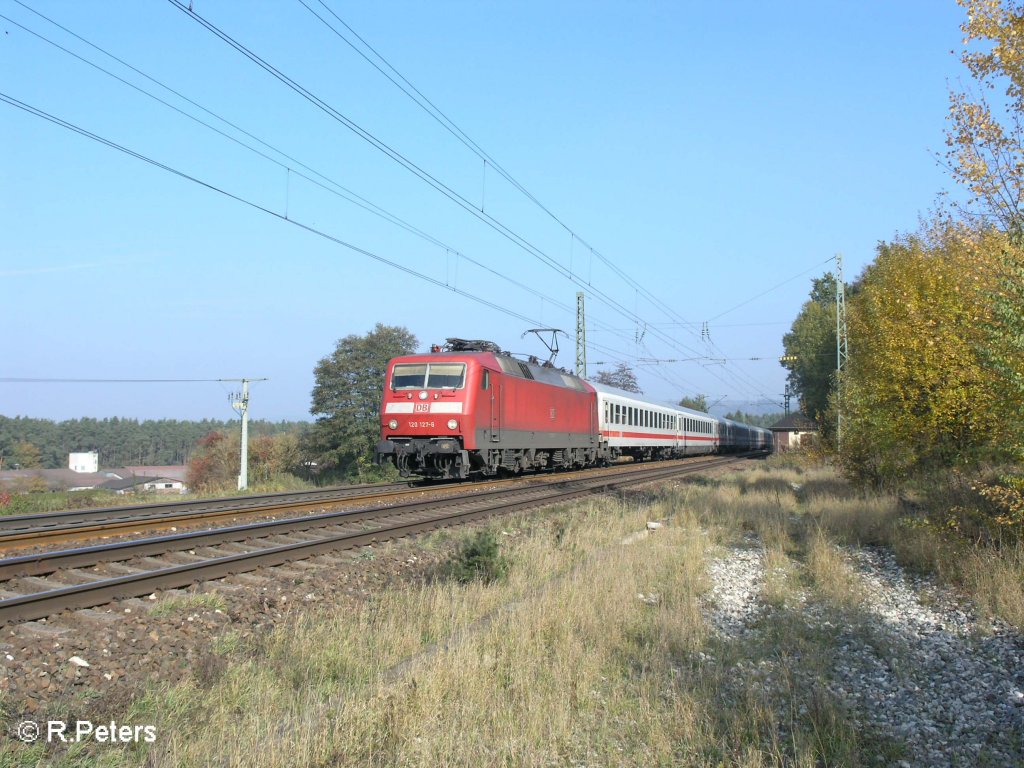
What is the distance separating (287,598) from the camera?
25.6 feet

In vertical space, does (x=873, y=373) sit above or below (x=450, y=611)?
above

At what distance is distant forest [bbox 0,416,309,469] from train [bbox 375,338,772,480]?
305 ft

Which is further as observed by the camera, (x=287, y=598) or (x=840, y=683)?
(x=287, y=598)

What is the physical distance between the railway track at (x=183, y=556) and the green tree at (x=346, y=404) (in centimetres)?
3465

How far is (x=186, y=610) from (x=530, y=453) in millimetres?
17815

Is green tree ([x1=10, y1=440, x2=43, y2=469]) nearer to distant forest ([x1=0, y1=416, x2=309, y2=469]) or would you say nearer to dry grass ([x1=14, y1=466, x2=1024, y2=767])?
distant forest ([x1=0, y1=416, x2=309, y2=469])

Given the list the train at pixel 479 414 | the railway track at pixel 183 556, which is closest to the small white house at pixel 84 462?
the train at pixel 479 414

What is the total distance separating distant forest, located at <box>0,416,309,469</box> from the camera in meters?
120

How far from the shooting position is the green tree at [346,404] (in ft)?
160

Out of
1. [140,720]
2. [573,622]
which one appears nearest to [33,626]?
[140,720]

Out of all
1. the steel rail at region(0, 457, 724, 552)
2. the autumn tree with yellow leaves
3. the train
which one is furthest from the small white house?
the autumn tree with yellow leaves

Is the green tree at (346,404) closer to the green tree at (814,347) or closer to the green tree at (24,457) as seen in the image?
the green tree at (814,347)

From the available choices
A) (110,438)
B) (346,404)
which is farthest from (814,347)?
(110,438)

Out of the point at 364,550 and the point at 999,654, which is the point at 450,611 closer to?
the point at 364,550
